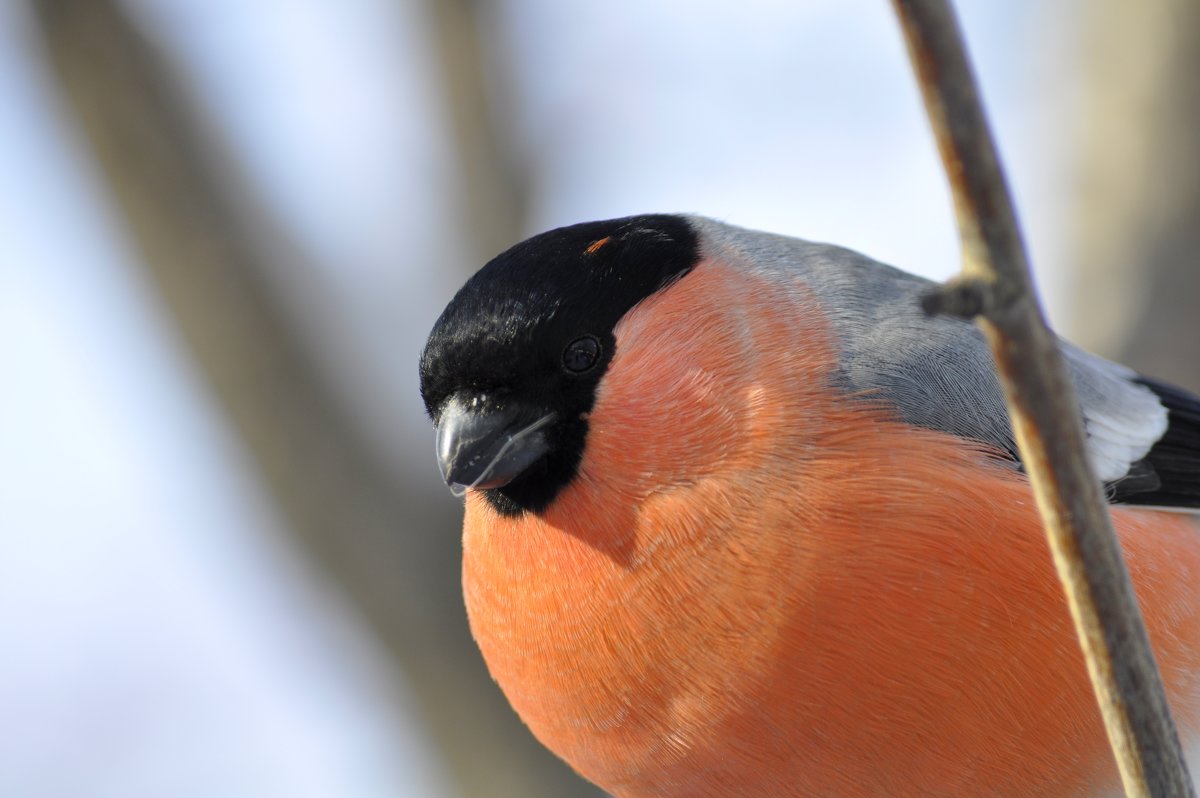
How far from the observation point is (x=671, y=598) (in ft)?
6.73

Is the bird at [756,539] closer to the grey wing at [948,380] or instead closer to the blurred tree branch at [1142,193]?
the grey wing at [948,380]

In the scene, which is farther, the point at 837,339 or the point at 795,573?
the point at 837,339

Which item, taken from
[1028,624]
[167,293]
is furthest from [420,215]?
[1028,624]

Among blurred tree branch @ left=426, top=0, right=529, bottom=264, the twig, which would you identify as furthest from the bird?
blurred tree branch @ left=426, top=0, right=529, bottom=264

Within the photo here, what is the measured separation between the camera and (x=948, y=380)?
2359 mm

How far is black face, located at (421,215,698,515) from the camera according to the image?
7.12 feet

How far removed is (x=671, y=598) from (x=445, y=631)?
2704 millimetres

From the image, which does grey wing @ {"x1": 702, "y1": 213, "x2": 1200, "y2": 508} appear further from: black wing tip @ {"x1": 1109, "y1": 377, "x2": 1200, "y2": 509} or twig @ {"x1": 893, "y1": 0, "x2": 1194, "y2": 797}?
twig @ {"x1": 893, "y1": 0, "x2": 1194, "y2": 797}

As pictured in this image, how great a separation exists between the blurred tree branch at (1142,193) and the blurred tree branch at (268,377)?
99.1 inches

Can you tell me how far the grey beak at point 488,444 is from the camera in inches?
84.7

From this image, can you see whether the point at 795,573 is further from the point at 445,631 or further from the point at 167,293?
the point at 167,293

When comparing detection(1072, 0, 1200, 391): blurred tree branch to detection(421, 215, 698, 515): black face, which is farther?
detection(1072, 0, 1200, 391): blurred tree branch

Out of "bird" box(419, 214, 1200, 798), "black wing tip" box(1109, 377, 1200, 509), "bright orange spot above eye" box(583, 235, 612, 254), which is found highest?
"bright orange spot above eye" box(583, 235, 612, 254)

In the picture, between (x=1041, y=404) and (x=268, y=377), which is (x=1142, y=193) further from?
(x=1041, y=404)
